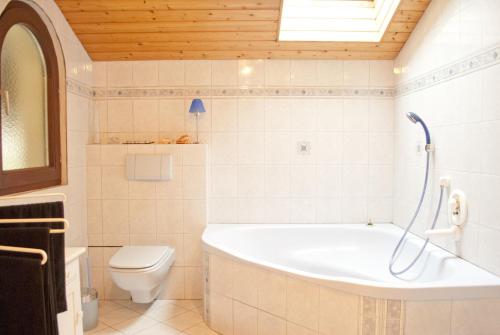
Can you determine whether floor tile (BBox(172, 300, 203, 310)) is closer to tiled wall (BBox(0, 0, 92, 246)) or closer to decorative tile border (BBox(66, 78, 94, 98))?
tiled wall (BBox(0, 0, 92, 246))

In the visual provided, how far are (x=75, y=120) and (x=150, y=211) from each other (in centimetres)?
95

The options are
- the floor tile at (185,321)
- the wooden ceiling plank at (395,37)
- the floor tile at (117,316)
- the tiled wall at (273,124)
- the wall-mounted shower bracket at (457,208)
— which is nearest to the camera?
the wall-mounted shower bracket at (457,208)

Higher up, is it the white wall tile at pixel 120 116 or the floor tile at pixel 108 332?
the white wall tile at pixel 120 116

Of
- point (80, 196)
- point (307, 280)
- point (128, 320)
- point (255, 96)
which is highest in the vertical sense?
point (255, 96)

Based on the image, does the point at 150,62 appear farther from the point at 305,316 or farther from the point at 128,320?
the point at 305,316

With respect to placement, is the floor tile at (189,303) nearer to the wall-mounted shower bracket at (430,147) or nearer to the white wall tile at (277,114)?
the white wall tile at (277,114)

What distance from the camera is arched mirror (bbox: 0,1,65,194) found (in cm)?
210

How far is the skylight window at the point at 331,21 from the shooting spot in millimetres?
2836

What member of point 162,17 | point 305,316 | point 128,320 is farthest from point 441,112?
point 128,320

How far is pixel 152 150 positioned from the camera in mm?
2986

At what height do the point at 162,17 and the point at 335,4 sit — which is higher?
the point at 335,4

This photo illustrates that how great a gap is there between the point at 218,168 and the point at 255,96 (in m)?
0.72

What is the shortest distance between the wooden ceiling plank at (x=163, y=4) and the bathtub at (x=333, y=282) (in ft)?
5.60

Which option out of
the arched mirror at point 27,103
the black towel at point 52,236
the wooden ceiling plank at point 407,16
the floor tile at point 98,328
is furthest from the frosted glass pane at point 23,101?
the wooden ceiling plank at point 407,16
